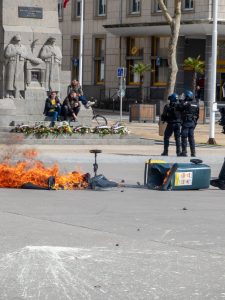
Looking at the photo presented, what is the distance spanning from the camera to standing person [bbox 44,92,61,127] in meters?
31.7

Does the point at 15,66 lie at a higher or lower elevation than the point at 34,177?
higher

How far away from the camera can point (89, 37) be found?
6825 cm

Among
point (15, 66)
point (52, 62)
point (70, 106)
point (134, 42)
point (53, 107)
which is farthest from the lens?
point (134, 42)

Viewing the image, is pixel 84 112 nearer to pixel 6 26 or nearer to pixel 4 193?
pixel 6 26

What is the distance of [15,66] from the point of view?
32.2 meters

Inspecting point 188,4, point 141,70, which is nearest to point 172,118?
point 141,70

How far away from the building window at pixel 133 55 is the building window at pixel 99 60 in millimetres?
2648

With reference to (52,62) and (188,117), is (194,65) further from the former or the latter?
(188,117)

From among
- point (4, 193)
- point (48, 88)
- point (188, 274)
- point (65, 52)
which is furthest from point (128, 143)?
point (65, 52)

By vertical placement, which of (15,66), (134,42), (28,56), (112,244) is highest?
(134,42)

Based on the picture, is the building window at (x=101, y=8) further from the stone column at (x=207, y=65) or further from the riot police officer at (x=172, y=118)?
the riot police officer at (x=172, y=118)

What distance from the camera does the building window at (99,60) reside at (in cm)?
6796

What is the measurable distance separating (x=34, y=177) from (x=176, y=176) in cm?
257

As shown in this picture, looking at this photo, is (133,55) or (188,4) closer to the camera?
(188,4)
